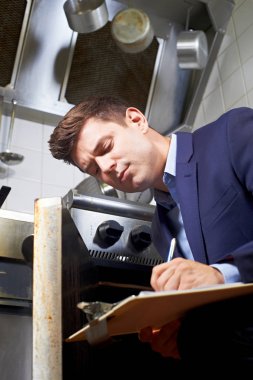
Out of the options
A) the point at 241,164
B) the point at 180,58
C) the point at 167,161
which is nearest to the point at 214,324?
the point at 241,164

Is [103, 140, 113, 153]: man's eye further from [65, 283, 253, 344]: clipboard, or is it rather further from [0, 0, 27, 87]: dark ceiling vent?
[0, 0, 27, 87]: dark ceiling vent

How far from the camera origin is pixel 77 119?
96 cm

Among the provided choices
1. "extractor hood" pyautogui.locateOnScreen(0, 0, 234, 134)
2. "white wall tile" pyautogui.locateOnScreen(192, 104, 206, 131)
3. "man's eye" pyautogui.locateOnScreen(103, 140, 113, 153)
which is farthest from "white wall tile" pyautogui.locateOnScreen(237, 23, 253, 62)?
"man's eye" pyautogui.locateOnScreen(103, 140, 113, 153)

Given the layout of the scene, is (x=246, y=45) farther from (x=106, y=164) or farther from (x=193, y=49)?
(x=106, y=164)

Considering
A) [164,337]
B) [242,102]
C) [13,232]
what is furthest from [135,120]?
[242,102]

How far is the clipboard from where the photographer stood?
51cm

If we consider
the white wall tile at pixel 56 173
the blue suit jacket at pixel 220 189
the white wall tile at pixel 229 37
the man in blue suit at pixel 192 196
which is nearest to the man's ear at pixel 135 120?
the man in blue suit at pixel 192 196

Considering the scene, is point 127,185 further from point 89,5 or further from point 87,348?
point 89,5

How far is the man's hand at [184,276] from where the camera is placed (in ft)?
2.06

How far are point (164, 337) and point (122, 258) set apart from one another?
32 cm

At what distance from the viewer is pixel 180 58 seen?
5.63ft

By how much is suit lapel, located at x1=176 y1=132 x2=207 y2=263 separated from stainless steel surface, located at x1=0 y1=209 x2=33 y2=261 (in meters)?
0.33

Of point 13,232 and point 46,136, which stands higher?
point 46,136

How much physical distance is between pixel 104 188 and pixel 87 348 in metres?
0.62
